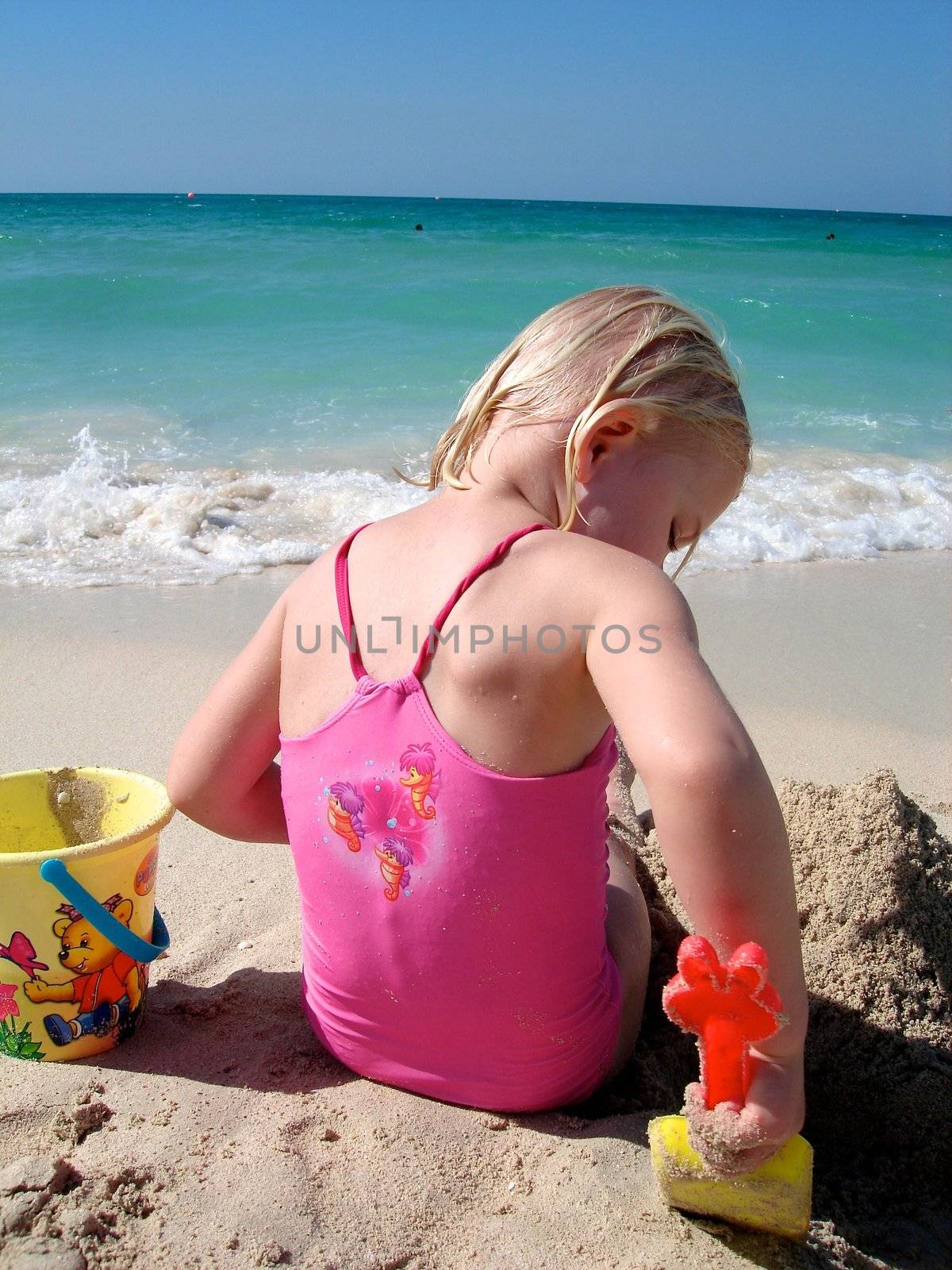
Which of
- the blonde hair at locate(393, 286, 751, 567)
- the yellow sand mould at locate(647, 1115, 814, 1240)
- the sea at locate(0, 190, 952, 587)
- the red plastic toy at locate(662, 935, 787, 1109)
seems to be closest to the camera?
the red plastic toy at locate(662, 935, 787, 1109)

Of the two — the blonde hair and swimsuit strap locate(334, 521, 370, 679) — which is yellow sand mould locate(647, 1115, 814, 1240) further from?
the blonde hair

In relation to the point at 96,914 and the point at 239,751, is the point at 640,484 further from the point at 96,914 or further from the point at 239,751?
the point at 96,914

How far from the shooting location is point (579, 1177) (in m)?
1.36

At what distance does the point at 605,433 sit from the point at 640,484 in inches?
3.4

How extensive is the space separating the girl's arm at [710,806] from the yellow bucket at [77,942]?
80 centimetres

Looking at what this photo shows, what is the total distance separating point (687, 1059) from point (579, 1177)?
0.43 metres

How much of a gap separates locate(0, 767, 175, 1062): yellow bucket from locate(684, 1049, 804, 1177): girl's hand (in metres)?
0.85

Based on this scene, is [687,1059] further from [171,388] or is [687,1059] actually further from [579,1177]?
[171,388]

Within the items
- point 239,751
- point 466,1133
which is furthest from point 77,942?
point 466,1133

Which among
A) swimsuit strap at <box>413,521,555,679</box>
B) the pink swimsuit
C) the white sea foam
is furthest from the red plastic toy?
the white sea foam

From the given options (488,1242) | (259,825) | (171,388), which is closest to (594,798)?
(488,1242)

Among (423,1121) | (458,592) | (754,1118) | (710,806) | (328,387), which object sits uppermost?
(458,592)

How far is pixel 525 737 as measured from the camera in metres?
1.30

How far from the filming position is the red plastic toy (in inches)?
43.7
